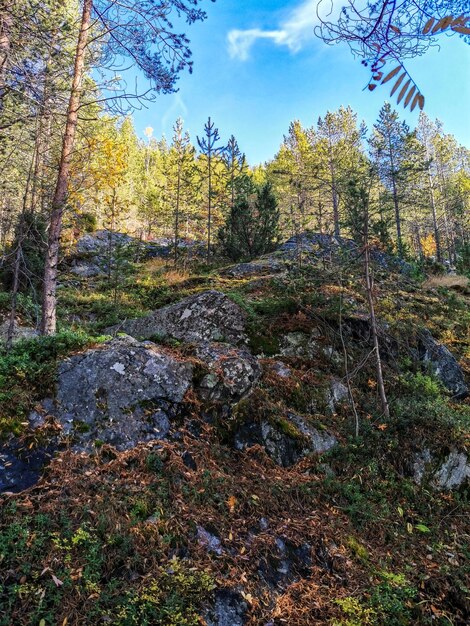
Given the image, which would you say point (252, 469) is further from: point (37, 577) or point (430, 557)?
point (37, 577)

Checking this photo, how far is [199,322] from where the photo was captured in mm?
7574

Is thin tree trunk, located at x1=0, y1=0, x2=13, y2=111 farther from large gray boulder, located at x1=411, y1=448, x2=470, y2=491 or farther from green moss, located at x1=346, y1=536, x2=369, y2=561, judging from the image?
large gray boulder, located at x1=411, y1=448, x2=470, y2=491

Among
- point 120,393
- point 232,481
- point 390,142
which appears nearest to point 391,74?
point 232,481

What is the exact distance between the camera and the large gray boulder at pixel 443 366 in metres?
7.05

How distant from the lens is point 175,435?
4.61 m

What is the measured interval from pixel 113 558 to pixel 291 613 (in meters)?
1.62

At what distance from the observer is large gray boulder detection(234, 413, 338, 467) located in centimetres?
490

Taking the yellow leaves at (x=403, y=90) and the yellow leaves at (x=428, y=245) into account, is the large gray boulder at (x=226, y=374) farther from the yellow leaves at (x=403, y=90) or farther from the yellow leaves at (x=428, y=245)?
the yellow leaves at (x=428, y=245)

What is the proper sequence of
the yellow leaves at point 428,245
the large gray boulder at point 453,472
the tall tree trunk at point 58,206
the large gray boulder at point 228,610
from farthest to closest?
the yellow leaves at point 428,245, the tall tree trunk at point 58,206, the large gray boulder at point 453,472, the large gray boulder at point 228,610

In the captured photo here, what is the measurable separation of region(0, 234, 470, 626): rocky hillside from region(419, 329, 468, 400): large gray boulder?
2.1 inches

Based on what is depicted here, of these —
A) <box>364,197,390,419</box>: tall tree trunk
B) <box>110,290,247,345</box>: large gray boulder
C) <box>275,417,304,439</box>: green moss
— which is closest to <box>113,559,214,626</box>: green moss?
<box>275,417,304,439</box>: green moss

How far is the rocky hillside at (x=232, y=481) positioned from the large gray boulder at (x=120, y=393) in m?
0.02

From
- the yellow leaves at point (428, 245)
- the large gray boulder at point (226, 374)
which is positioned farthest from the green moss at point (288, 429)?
the yellow leaves at point (428, 245)

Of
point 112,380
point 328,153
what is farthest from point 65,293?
point 328,153
